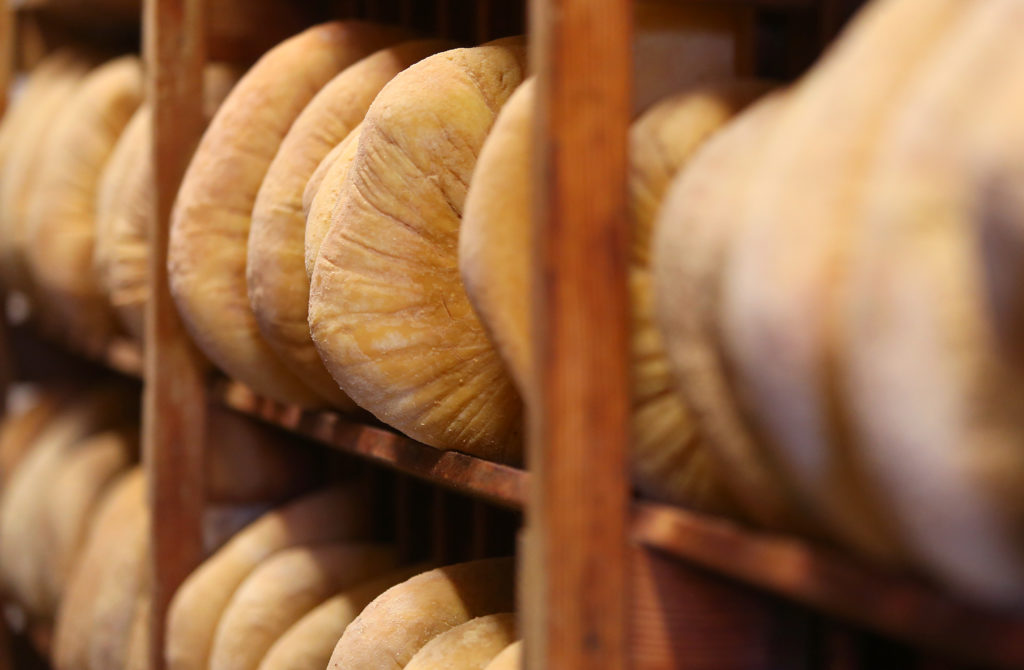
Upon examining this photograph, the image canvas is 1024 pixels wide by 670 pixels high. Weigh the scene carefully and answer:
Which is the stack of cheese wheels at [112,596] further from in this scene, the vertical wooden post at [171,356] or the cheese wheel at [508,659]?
the cheese wheel at [508,659]

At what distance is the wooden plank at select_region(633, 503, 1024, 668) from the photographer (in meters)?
0.54

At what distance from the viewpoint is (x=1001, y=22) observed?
0.56 m

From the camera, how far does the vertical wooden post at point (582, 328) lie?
0.76 metres

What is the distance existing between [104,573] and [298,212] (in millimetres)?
912

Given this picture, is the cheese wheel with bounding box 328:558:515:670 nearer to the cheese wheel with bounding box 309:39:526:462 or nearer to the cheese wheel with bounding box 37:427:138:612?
the cheese wheel with bounding box 309:39:526:462

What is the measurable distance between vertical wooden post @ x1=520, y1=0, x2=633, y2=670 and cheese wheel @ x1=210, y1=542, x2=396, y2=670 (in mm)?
768

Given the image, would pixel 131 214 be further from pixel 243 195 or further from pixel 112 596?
pixel 112 596

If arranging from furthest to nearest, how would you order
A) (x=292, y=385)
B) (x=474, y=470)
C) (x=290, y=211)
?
1. (x=292, y=385)
2. (x=290, y=211)
3. (x=474, y=470)

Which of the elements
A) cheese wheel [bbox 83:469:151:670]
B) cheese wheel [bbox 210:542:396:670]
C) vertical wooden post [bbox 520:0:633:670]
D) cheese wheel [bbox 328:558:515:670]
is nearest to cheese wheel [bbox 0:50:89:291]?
cheese wheel [bbox 83:469:151:670]

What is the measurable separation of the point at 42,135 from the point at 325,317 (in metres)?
1.40

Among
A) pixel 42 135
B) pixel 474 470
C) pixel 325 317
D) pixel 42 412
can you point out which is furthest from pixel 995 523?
pixel 42 412

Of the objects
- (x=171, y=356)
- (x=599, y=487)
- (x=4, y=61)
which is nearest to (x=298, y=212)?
(x=171, y=356)

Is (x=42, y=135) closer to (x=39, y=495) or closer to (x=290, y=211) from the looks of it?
(x=39, y=495)

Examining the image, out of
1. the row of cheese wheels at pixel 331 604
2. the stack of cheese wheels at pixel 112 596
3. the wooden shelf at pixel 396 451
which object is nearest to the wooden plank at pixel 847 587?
the wooden shelf at pixel 396 451
